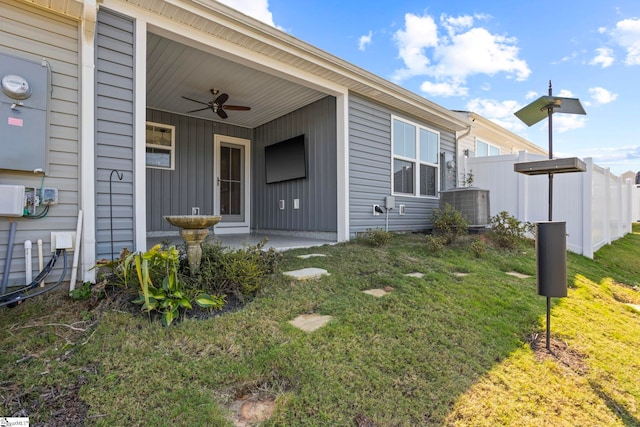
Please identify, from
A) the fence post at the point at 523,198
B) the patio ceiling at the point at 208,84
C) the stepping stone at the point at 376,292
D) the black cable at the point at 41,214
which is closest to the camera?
the black cable at the point at 41,214

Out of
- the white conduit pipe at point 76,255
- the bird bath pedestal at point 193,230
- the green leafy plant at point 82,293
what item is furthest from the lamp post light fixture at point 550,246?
the white conduit pipe at point 76,255

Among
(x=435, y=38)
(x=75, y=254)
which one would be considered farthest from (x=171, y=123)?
(x=435, y=38)

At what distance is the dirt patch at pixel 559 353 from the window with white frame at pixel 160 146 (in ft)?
19.6

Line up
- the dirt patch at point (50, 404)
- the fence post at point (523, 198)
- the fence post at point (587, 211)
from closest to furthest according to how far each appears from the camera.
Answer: the dirt patch at point (50, 404) → the fence post at point (587, 211) → the fence post at point (523, 198)

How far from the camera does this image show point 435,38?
334 inches

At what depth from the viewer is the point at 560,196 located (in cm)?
580

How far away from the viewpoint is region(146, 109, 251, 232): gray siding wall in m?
5.72

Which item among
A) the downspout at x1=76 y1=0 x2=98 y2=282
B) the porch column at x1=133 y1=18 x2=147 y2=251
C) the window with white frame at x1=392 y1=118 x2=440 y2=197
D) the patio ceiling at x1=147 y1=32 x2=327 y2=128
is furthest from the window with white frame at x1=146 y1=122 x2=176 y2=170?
the window with white frame at x1=392 y1=118 x2=440 y2=197

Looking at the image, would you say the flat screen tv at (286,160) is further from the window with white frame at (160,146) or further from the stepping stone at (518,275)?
the stepping stone at (518,275)

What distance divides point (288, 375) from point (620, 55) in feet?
46.0

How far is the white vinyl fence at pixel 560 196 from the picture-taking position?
18.2 ft

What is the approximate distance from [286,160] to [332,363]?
4805 millimetres

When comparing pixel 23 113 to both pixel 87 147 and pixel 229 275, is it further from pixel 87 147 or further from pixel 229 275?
pixel 229 275

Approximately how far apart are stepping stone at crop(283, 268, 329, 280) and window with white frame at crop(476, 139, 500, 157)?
8695 mm
